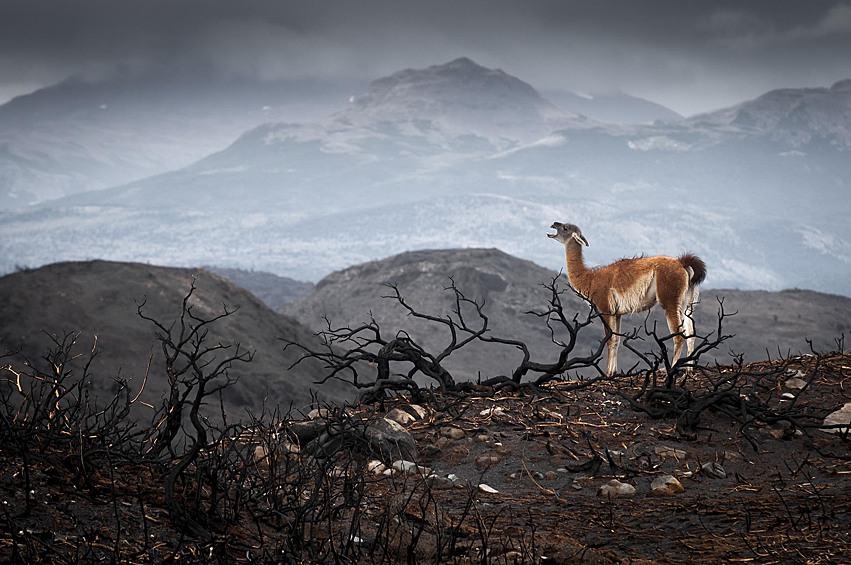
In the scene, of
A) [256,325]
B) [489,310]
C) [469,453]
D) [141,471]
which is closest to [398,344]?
[469,453]

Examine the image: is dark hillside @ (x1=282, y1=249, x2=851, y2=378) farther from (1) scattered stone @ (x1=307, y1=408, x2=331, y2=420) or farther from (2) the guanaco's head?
(1) scattered stone @ (x1=307, y1=408, x2=331, y2=420)

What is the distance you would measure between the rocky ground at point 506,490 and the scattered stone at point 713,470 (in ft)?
0.12

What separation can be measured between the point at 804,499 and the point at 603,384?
349 cm

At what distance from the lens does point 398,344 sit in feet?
27.3

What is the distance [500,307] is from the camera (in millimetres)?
50781

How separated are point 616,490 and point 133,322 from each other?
27010 mm

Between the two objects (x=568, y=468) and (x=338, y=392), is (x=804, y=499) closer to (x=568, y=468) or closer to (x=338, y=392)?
(x=568, y=468)

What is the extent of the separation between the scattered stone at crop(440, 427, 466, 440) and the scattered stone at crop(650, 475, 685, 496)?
6.01 ft

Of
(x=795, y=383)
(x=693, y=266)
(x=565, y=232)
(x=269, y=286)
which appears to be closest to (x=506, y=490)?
(x=795, y=383)

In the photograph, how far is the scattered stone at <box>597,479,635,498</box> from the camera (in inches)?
253

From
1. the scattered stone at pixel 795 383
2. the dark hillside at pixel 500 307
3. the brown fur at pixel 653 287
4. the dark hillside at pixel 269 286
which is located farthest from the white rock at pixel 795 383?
the dark hillside at pixel 269 286

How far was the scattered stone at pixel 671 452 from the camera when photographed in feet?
23.2

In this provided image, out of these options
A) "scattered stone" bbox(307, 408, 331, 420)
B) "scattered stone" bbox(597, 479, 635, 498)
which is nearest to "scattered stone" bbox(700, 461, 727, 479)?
"scattered stone" bbox(597, 479, 635, 498)

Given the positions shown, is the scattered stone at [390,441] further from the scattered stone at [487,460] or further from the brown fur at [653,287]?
the brown fur at [653,287]
